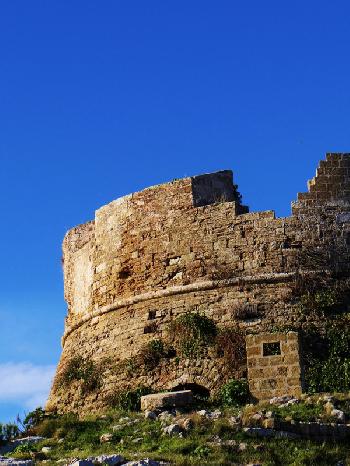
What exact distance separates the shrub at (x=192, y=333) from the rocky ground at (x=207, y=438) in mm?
3176

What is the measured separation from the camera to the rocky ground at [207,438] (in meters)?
11.3

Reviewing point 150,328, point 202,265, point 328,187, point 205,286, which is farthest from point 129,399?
point 328,187

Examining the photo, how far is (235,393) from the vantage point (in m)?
15.6

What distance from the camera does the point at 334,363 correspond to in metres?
16.3

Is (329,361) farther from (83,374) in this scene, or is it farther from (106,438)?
(106,438)

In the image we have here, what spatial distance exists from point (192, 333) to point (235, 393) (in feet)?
6.51

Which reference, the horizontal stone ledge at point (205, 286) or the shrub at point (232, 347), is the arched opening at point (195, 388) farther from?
the horizontal stone ledge at point (205, 286)

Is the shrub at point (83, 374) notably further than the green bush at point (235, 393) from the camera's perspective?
Yes

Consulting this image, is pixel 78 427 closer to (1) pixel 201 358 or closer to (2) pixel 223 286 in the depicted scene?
(1) pixel 201 358

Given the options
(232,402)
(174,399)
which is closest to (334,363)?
(232,402)

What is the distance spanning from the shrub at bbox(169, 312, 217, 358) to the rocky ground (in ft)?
10.4

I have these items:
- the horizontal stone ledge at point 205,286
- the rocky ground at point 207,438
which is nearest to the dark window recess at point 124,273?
the horizontal stone ledge at point 205,286

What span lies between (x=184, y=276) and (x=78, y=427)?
16.3 ft

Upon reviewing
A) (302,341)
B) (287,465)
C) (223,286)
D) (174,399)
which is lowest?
(287,465)
